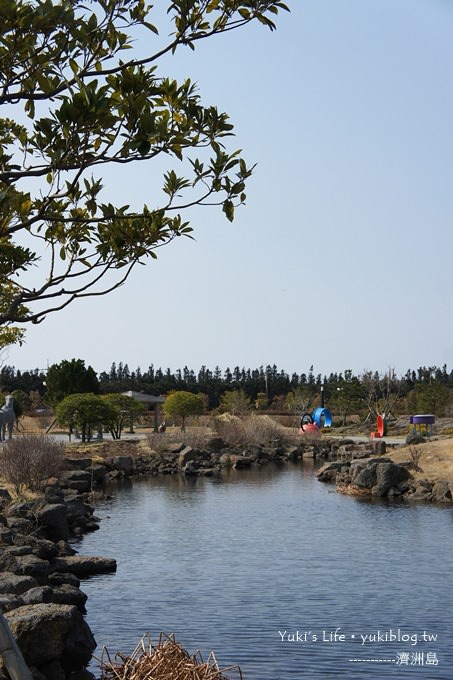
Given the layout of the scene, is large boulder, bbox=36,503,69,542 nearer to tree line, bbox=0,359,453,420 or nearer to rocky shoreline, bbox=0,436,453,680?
rocky shoreline, bbox=0,436,453,680

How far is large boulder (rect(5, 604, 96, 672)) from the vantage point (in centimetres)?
1138

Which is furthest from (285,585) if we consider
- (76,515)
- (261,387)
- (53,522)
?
(261,387)

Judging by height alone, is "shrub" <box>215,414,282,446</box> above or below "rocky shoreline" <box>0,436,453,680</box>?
above

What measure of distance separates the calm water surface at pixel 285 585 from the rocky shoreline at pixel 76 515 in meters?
0.86

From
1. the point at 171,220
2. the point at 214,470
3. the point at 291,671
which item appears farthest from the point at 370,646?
the point at 214,470

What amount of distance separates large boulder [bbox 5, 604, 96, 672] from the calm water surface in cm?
153

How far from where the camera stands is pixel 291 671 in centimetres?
1311

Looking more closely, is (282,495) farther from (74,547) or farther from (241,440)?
(241,440)

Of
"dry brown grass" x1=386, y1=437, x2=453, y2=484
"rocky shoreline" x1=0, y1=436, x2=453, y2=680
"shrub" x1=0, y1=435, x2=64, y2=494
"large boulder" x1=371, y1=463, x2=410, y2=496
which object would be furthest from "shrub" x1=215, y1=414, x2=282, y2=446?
"shrub" x1=0, y1=435, x2=64, y2=494

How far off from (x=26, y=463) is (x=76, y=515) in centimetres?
471

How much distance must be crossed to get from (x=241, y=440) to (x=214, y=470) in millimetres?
9287

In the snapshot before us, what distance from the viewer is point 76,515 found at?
2652cm

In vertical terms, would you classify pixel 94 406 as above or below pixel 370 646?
above

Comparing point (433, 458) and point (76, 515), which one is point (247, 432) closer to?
point (433, 458)
